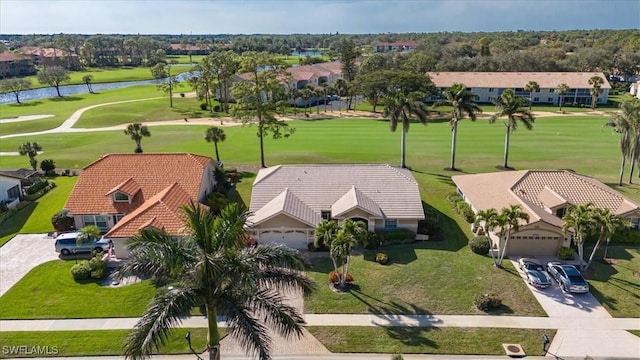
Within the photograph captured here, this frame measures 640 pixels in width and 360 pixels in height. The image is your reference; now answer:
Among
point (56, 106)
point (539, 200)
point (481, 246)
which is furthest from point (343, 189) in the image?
point (56, 106)

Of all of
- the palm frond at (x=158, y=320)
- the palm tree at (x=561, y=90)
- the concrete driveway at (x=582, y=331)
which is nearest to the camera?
the palm frond at (x=158, y=320)

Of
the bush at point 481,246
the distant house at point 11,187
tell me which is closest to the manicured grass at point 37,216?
the distant house at point 11,187

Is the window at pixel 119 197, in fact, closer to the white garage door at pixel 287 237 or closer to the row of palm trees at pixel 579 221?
the white garage door at pixel 287 237

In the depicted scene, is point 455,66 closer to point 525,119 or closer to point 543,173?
point 525,119

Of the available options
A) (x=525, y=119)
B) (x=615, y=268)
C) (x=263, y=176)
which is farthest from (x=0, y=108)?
(x=615, y=268)

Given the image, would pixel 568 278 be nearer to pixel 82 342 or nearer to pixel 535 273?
pixel 535 273

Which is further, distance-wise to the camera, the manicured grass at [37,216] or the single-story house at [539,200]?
the manicured grass at [37,216]

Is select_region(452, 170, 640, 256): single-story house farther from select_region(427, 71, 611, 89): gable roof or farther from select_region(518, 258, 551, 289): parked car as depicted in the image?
select_region(427, 71, 611, 89): gable roof
